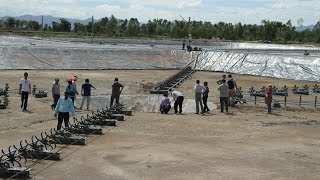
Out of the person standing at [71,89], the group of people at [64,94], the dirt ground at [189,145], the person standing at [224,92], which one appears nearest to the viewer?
the dirt ground at [189,145]

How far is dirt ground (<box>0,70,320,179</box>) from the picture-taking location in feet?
34.1

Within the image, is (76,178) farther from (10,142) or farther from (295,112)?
(295,112)

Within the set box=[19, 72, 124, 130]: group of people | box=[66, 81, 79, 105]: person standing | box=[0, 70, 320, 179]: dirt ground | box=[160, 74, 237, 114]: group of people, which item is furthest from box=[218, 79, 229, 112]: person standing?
box=[66, 81, 79, 105]: person standing

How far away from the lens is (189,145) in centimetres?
1308

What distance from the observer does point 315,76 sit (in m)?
35.1

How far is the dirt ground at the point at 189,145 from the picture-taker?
34.1 feet

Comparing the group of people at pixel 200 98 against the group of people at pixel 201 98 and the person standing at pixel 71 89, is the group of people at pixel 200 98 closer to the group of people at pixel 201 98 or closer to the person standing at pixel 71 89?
the group of people at pixel 201 98

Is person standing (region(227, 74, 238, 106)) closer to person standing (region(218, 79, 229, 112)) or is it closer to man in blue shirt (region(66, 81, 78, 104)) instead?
person standing (region(218, 79, 229, 112))

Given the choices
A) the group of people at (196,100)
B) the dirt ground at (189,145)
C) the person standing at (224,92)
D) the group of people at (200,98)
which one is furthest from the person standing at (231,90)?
the group of people at (196,100)

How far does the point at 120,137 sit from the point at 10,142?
9.71 feet

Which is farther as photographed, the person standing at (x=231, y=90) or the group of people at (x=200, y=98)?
the person standing at (x=231, y=90)

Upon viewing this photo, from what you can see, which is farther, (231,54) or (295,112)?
(231,54)

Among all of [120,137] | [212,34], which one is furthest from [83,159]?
[212,34]


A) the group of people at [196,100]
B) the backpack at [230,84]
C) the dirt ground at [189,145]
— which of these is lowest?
the dirt ground at [189,145]
